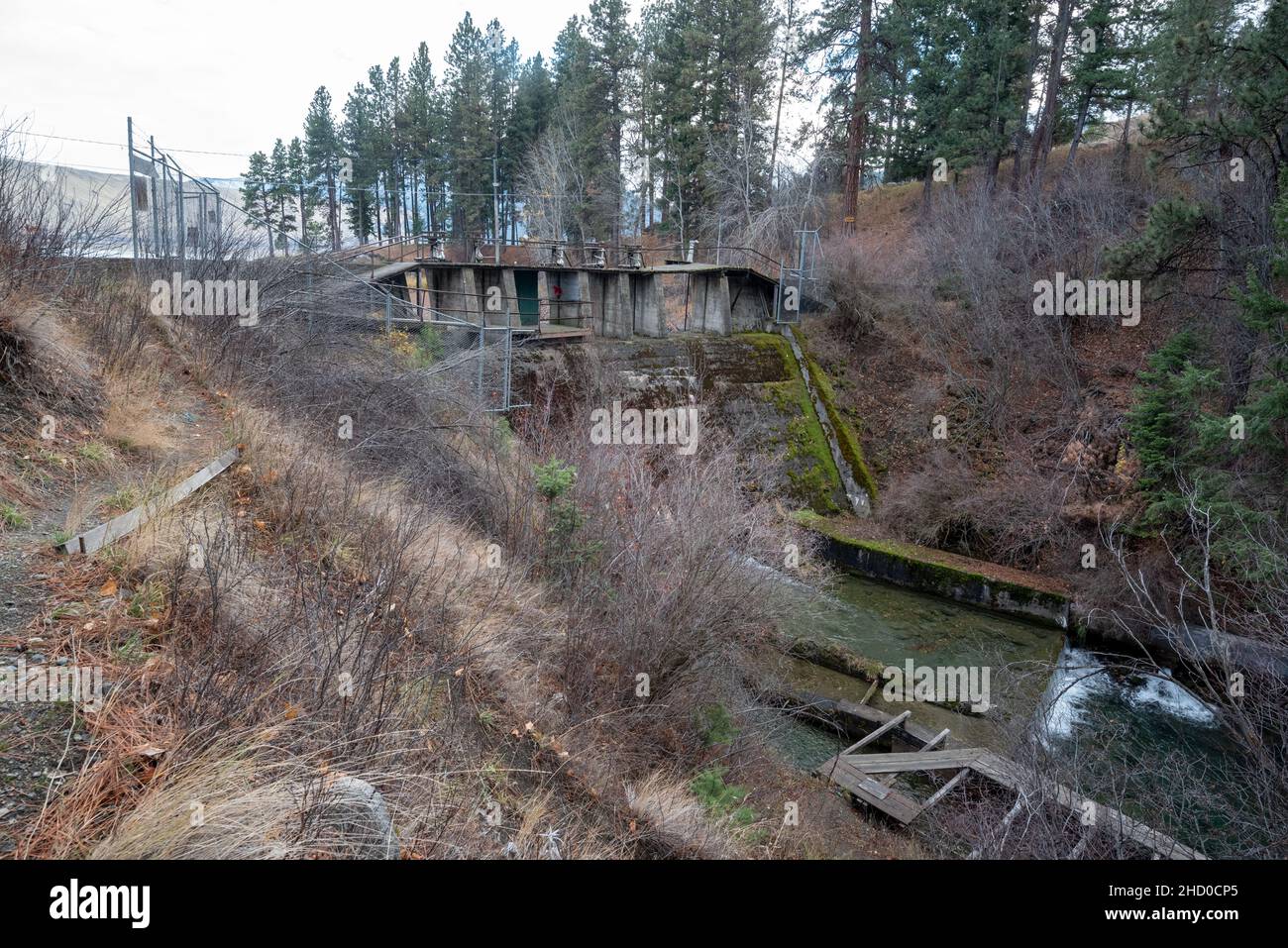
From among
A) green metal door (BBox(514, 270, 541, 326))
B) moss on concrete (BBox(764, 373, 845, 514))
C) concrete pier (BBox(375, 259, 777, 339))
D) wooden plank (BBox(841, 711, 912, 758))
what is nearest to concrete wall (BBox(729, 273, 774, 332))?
concrete pier (BBox(375, 259, 777, 339))

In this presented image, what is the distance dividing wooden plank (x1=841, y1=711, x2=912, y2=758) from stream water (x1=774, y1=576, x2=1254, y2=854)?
1.44 ft

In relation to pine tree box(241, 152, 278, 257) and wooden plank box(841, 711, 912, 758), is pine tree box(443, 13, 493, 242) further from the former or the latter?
wooden plank box(841, 711, 912, 758)

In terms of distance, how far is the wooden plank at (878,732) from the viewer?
11.2 meters

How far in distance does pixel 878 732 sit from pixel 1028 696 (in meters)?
3.12

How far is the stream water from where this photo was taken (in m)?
9.48

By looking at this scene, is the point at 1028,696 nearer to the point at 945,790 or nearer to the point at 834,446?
the point at 945,790

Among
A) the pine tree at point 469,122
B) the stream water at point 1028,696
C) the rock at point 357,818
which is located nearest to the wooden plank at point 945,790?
the stream water at point 1028,696

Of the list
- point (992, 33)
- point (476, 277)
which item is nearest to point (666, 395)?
point (476, 277)

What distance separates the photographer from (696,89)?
3406 cm

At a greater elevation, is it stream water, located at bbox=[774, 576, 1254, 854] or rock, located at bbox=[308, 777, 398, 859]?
rock, located at bbox=[308, 777, 398, 859]

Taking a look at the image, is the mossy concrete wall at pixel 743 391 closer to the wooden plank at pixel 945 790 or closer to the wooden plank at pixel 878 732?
the wooden plank at pixel 878 732

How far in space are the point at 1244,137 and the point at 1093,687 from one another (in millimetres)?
11011

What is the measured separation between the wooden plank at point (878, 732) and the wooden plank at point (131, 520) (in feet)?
31.5

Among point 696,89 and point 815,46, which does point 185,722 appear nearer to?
point 815,46
